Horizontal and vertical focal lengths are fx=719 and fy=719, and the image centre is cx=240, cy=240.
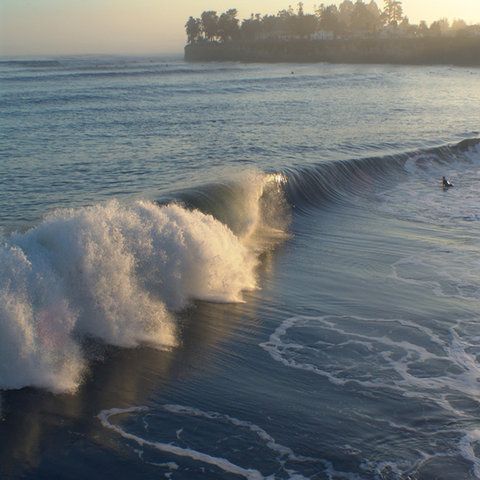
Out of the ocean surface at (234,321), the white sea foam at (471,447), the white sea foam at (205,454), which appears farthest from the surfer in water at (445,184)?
the white sea foam at (205,454)

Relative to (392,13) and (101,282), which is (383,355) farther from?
(392,13)

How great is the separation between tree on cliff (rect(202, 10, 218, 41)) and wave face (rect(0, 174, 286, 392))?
154 m

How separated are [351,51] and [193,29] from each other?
53.5 metres

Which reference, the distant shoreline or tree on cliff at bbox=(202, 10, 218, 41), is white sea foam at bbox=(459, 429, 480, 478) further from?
tree on cliff at bbox=(202, 10, 218, 41)

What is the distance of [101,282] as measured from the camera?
9.30 meters

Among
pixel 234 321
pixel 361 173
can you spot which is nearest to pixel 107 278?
pixel 234 321

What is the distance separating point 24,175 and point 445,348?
12.0m

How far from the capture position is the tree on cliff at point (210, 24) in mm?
159000

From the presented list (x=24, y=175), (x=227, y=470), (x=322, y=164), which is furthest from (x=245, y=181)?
(x=227, y=470)

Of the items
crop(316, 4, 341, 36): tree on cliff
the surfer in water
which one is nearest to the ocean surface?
the surfer in water

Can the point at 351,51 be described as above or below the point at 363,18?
below

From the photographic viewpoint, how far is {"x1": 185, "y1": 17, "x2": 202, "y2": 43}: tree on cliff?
162 m

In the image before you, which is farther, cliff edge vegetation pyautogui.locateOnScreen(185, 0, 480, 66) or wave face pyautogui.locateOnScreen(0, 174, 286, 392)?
cliff edge vegetation pyautogui.locateOnScreen(185, 0, 480, 66)

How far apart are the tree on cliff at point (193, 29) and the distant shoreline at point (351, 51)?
25.9ft
